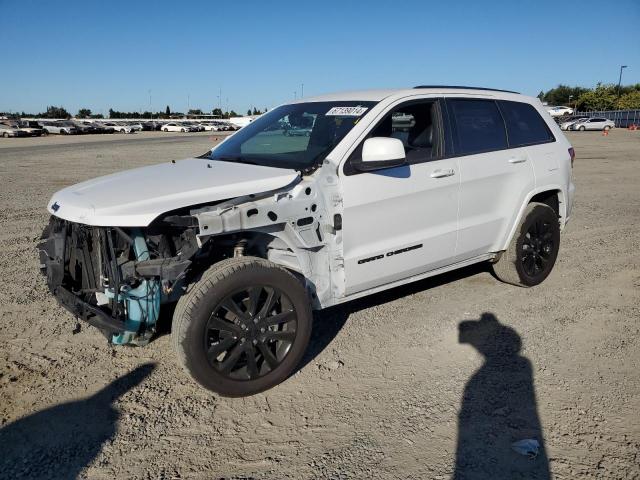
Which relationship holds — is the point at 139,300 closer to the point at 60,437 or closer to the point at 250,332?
the point at 250,332

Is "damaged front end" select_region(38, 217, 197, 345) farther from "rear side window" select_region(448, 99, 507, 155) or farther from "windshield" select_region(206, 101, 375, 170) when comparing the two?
"rear side window" select_region(448, 99, 507, 155)

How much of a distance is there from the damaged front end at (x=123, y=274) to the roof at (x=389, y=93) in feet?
6.31

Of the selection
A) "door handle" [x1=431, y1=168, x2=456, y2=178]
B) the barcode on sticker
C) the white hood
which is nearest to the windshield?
the barcode on sticker

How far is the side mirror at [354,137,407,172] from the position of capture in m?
3.57

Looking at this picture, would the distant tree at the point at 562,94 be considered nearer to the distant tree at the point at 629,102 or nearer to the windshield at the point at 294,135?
the distant tree at the point at 629,102

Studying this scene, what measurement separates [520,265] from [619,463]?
2619 mm

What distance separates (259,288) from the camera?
10.9ft

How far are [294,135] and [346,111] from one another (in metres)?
0.52

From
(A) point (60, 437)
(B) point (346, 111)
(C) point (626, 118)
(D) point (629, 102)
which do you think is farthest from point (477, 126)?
(D) point (629, 102)

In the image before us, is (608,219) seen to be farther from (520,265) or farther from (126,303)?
(126,303)

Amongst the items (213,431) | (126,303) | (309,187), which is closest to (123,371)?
(126,303)

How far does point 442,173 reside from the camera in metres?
4.25

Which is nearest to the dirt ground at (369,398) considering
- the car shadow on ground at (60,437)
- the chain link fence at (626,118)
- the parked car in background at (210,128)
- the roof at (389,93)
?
the car shadow on ground at (60,437)

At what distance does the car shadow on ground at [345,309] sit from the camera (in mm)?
4164
